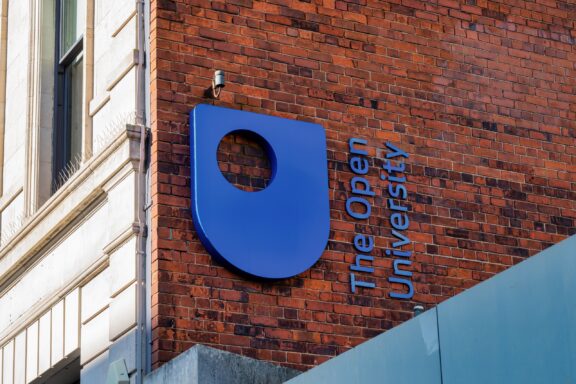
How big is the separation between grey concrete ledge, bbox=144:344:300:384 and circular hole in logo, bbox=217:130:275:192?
1.78 m

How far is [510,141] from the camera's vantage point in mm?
13719

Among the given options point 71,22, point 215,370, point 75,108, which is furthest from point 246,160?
point 71,22

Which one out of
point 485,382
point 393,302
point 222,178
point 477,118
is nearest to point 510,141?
point 477,118

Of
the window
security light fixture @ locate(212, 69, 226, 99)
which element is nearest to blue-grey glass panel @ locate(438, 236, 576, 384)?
security light fixture @ locate(212, 69, 226, 99)

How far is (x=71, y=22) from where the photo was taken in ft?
51.1

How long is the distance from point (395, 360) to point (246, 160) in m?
3.69

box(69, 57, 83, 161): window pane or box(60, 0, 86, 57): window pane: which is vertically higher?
box(60, 0, 86, 57): window pane

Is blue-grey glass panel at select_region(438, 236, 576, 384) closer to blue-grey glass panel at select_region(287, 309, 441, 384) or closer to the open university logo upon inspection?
blue-grey glass panel at select_region(287, 309, 441, 384)

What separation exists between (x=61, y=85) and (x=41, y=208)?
6.24ft

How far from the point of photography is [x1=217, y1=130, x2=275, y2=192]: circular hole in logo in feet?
40.4

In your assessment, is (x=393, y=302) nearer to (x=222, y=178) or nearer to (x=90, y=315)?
(x=222, y=178)

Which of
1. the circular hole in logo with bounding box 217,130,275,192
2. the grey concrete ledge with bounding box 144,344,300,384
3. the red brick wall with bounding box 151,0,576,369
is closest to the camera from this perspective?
the grey concrete ledge with bounding box 144,344,300,384

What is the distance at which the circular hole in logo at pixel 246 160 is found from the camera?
12328 millimetres

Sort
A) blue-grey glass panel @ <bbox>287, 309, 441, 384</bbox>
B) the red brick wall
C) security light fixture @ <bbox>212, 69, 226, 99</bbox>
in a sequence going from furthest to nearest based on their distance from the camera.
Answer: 1. security light fixture @ <bbox>212, 69, 226, 99</bbox>
2. the red brick wall
3. blue-grey glass panel @ <bbox>287, 309, 441, 384</bbox>
